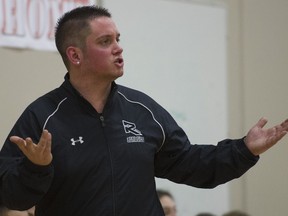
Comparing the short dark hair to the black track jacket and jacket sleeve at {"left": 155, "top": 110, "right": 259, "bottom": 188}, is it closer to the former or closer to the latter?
the black track jacket

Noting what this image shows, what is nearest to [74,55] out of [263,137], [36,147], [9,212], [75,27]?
[75,27]

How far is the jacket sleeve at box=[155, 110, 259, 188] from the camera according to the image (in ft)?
8.47

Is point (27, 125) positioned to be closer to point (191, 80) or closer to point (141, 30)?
point (141, 30)

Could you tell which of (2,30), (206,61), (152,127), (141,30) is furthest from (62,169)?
(206,61)

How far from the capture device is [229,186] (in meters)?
5.13

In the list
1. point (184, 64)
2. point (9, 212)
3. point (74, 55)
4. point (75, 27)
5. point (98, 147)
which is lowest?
point (9, 212)

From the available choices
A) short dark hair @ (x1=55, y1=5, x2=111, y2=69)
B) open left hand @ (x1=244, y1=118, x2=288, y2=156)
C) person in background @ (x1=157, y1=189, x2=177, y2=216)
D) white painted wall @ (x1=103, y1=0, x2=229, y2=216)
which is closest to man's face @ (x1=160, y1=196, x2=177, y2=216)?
person in background @ (x1=157, y1=189, x2=177, y2=216)

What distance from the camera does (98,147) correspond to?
243cm

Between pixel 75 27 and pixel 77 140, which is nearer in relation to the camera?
pixel 77 140

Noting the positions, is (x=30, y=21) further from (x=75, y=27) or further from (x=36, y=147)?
(x=36, y=147)

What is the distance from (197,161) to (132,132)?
0.32m

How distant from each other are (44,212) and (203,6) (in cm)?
301

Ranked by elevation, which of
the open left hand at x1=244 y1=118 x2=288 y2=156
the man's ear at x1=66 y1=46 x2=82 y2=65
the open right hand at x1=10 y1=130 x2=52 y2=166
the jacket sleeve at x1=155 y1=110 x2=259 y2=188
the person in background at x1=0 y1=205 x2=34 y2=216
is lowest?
the person in background at x1=0 y1=205 x2=34 y2=216

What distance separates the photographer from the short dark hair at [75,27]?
2.61 meters
